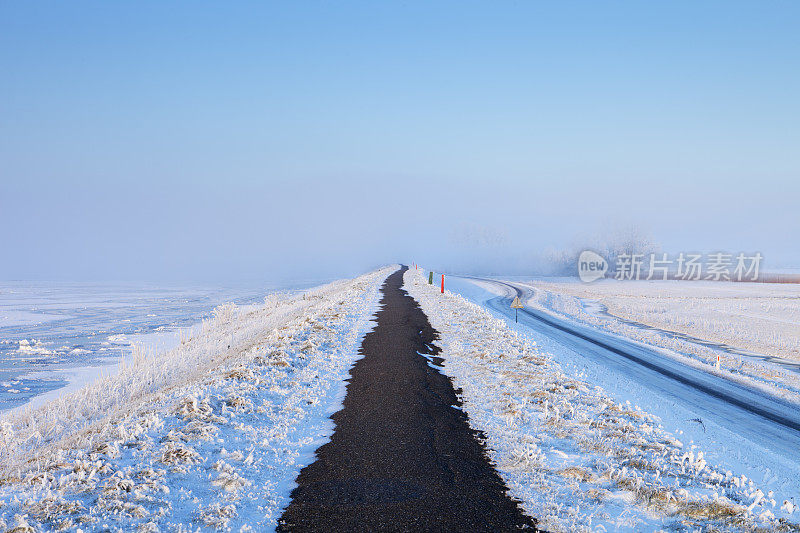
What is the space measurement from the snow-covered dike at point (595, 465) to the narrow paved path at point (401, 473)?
470 mm

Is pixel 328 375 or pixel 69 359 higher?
pixel 328 375

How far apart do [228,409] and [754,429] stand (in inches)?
496

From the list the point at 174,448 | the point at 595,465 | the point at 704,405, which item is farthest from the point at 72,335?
the point at 704,405

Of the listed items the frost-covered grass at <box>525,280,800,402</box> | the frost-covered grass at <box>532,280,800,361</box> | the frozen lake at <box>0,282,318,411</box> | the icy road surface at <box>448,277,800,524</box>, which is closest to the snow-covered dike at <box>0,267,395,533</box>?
the frozen lake at <box>0,282,318,411</box>

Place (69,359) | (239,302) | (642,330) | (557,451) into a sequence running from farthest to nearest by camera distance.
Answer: (239,302) → (642,330) → (69,359) → (557,451)

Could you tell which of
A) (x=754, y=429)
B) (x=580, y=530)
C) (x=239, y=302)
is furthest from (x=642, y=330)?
(x=239, y=302)

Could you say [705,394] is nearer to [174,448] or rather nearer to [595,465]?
[595,465]

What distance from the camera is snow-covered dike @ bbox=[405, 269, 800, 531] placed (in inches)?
219

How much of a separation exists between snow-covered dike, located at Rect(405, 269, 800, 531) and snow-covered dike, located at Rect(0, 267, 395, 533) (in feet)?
10.8

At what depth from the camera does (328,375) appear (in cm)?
1254

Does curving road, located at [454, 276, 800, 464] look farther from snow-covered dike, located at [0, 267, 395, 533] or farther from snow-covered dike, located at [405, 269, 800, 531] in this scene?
snow-covered dike, located at [0, 267, 395, 533]

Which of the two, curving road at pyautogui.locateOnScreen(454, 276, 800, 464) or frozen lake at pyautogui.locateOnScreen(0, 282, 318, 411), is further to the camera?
frozen lake at pyautogui.locateOnScreen(0, 282, 318, 411)

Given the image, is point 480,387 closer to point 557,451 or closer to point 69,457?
point 557,451

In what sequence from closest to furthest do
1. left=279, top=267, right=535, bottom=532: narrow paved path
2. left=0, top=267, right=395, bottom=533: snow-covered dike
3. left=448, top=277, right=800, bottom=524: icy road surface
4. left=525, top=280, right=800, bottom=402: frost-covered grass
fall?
1. left=0, top=267, right=395, bottom=533: snow-covered dike
2. left=279, top=267, right=535, bottom=532: narrow paved path
3. left=448, top=277, right=800, bottom=524: icy road surface
4. left=525, top=280, right=800, bottom=402: frost-covered grass
